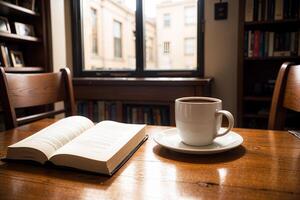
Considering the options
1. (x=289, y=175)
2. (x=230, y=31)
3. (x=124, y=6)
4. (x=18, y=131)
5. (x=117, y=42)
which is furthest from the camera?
(x=117, y=42)

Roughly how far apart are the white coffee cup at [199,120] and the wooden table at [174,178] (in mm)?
43

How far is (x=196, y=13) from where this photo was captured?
7.91 feet

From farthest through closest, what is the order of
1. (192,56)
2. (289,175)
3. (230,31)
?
(192,56) → (230,31) → (289,175)

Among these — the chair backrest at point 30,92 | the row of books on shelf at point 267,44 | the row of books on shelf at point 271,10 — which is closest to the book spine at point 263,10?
the row of books on shelf at point 271,10

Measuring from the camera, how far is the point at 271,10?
1908 millimetres

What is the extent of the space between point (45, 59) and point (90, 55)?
28.2 inches

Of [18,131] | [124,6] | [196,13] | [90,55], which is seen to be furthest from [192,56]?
[18,131]

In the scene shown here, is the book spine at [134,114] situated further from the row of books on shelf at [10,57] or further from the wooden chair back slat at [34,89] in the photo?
the wooden chair back slat at [34,89]

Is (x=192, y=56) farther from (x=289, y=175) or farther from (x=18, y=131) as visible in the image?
(x=289, y=175)

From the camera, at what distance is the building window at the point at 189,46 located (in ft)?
8.18

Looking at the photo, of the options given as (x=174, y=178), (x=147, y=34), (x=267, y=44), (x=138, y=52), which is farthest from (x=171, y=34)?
(x=174, y=178)

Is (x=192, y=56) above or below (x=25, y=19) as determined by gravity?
below

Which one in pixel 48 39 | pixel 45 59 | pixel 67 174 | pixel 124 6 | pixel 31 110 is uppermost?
pixel 124 6

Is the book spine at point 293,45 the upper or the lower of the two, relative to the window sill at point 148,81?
upper
